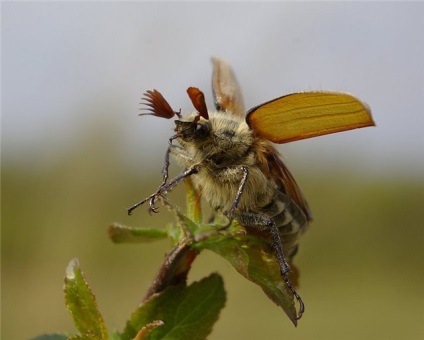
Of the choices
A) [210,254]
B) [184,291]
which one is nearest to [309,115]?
[184,291]

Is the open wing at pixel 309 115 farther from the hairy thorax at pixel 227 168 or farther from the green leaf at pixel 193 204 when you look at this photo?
the green leaf at pixel 193 204

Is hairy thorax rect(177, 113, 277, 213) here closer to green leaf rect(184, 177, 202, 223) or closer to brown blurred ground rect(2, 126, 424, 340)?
green leaf rect(184, 177, 202, 223)

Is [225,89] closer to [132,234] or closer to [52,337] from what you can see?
[132,234]

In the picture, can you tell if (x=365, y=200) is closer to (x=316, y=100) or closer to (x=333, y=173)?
(x=333, y=173)

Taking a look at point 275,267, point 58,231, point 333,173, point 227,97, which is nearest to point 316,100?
point 275,267

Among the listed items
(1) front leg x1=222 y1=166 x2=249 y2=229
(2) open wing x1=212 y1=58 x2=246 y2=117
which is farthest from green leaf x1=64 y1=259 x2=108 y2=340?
(2) open wing x1=212 y1=58 x2=246 y2=117
